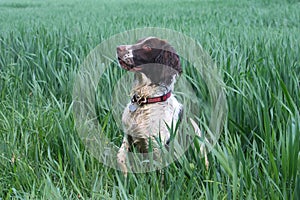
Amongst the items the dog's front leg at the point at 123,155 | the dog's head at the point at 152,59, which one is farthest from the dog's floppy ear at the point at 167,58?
the dog's front leg at the point at 123,155

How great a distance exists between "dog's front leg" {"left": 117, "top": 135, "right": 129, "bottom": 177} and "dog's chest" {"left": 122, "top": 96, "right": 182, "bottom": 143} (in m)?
0.05

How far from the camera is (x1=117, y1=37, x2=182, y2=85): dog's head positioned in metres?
1.15

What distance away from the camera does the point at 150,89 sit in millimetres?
1191

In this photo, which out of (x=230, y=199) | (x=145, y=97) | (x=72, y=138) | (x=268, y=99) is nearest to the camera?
(x=145, y=97)

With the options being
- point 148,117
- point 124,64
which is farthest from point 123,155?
point 124,64

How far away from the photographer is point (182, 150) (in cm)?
140

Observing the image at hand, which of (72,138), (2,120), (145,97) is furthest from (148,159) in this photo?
(2,120)

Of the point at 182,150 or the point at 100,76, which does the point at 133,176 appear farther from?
the point at 100,76

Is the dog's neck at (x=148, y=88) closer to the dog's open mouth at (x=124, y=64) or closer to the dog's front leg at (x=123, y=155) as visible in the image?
the dog's open mouth at (x=124, y=64)

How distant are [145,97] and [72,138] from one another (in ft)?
1.61

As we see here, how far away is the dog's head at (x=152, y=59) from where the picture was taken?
1146 mm

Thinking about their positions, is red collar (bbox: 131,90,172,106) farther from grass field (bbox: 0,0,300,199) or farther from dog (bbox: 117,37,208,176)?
grass field (bbox: 0,0,300,199)

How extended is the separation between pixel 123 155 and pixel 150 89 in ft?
0.73

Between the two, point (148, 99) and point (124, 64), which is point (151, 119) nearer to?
point (148, 99)
